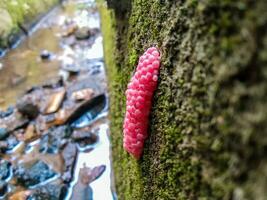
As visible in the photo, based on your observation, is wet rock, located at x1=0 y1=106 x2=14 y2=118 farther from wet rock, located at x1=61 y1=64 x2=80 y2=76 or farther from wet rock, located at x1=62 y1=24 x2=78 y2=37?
wet rock, located at x1=62 y1=24 x2=78 y2=37

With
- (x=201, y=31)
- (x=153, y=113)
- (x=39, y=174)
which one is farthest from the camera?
(x=39, y=174)

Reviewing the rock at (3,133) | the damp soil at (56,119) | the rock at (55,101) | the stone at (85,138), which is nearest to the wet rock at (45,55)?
the damp soil at (56,119)

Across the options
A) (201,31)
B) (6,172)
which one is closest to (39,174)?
(6,172)

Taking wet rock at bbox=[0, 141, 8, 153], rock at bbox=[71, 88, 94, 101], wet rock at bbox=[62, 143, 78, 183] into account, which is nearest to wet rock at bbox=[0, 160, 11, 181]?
wet rock at bbox=[0, 141, 8, 153]

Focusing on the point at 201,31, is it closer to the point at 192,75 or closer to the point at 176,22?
the point at 192,75

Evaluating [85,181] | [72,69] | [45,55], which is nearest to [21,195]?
[85,181]

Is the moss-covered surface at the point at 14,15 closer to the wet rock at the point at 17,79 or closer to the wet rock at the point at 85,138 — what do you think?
the wet rock at the point at 17,79
